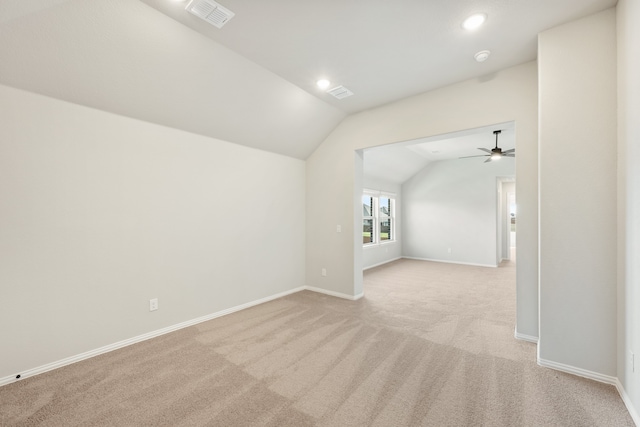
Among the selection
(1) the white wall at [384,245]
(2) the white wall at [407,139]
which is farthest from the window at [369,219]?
(2) the white wall at [407,139]

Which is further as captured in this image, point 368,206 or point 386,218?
point 386,218

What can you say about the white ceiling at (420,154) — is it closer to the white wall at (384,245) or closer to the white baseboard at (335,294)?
the white wall at (384,245)

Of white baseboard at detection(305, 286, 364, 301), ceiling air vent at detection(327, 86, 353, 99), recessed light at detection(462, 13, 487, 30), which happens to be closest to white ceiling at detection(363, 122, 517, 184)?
ceiling air vent at detection(327, 86, 353, 99)

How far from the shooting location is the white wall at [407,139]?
2760mm

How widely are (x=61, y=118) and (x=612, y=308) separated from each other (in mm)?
4770

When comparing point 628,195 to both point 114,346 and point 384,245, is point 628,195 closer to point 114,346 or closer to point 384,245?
point 114,346

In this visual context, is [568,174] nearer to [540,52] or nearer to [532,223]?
[532,223]

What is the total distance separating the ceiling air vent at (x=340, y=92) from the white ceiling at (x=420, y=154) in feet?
5.17

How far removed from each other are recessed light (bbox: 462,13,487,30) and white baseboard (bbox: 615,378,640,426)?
293 cm

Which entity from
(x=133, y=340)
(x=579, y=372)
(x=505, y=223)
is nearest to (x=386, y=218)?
(x=505, y=223)

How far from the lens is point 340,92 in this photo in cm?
344

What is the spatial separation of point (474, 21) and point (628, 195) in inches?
67.3

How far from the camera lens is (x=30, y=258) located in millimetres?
2211

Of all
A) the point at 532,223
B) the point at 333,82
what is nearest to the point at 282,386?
the point at 532,223
